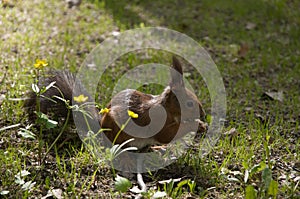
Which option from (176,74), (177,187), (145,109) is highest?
(176,74)

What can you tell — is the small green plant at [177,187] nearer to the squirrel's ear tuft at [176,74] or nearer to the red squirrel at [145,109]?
the red squirrel at [145,109]

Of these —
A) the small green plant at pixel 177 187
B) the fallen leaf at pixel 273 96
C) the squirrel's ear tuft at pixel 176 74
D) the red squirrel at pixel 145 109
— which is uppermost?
the squirrel's ear tuft at pixel 176 74

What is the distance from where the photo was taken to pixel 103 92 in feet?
12.3

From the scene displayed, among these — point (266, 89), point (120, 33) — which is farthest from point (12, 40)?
point (266, 89)

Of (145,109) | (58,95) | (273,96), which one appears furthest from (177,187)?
(273,96)

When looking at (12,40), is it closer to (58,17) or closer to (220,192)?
(58,17)

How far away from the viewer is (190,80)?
163 inches

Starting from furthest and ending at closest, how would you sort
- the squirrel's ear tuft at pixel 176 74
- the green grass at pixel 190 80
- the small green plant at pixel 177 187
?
the squirrel's ear tuft at pixel 176 74, the green grass at pixel 190 80, the small green plant at pixel 177 187

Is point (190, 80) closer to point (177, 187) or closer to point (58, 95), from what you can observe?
point (58, 95)

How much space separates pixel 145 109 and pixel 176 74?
0.97ft

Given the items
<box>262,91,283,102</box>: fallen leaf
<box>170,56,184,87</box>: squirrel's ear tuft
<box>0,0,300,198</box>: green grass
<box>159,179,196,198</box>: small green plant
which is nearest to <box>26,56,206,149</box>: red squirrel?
<box>170,56,184,87</box>: squirrel's ear tuft

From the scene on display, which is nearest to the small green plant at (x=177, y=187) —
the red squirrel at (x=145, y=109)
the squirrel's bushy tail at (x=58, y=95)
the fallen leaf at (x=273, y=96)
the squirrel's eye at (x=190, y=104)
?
the red squirrel at (x=145, y=109)

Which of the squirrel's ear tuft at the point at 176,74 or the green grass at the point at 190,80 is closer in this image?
the green grass at the point at 190,80

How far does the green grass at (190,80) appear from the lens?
2.62 metres
